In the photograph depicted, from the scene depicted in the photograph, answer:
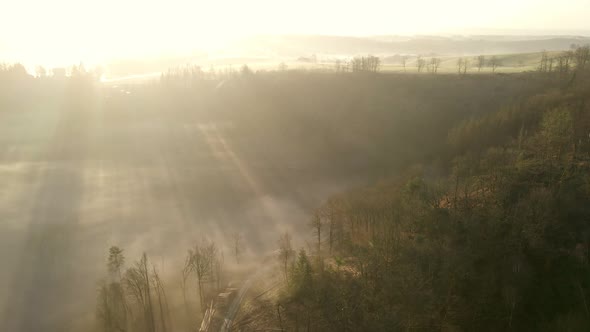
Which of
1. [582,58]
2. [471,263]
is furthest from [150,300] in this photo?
[582,58]

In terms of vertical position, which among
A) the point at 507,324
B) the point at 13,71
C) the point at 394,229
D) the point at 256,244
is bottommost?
the point at 256,244

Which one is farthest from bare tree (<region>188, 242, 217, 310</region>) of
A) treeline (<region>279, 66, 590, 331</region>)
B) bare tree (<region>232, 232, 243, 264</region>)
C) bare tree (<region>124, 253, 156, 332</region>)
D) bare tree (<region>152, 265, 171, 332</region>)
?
treeline (<region>279, 66, 590, 331</region>)

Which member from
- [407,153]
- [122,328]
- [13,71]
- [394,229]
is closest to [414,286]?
[394,229]

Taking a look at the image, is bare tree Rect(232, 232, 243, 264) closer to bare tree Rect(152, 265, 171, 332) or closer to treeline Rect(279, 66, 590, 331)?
bare tree Rect(152, 265, 171, 332)

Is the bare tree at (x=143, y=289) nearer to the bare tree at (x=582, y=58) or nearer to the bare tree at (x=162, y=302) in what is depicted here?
the bare tree at (x=162, y=302)

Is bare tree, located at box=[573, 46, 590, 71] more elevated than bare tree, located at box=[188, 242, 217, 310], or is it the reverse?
bare tree, located at box=[573, 46, 590, 71]

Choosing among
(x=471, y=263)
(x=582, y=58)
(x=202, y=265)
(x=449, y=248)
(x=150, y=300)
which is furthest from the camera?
(x=582, y=58)

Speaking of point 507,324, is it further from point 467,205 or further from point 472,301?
point 467,205

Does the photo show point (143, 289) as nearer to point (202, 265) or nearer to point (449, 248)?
point (202, 265)

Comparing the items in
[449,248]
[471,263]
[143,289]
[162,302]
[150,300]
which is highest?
[449,248]
